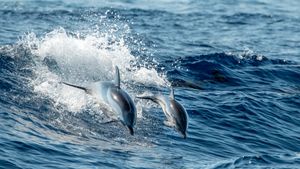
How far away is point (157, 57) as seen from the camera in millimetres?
21969

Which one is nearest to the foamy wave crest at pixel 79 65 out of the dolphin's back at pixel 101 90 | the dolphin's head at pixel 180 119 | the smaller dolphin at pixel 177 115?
the dolphin's back at pixel 101 90

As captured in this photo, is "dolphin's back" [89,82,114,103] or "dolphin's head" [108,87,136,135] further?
"dolphin's back" [89,82,114,103]

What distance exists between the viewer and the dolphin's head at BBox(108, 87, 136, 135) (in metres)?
10.7

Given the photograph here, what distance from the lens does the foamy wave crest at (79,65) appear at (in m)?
17.2

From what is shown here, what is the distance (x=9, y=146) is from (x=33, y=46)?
7.22 metres

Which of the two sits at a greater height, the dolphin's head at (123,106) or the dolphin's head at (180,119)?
the dolphin's head at (123,106)

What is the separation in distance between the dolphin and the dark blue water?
4.32ft

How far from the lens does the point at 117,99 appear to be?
1100 cm

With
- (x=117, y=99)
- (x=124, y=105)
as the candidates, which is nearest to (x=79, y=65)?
(x=117, y=99)

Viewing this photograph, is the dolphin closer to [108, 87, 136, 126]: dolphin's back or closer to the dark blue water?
[108, 87, 136, 126]: dolphin's back

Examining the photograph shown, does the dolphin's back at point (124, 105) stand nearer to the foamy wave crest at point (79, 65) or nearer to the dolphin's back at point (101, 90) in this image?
the dolphin's back at point (101, 90)

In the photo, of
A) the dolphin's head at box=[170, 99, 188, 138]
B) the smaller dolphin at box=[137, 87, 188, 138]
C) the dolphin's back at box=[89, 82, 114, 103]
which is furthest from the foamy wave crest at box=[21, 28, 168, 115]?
the dolphin's head at box=[170, 99, 188, 138]

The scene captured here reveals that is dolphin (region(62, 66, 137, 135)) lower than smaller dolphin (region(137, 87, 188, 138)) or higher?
higher

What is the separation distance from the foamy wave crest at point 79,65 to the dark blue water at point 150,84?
38mm
